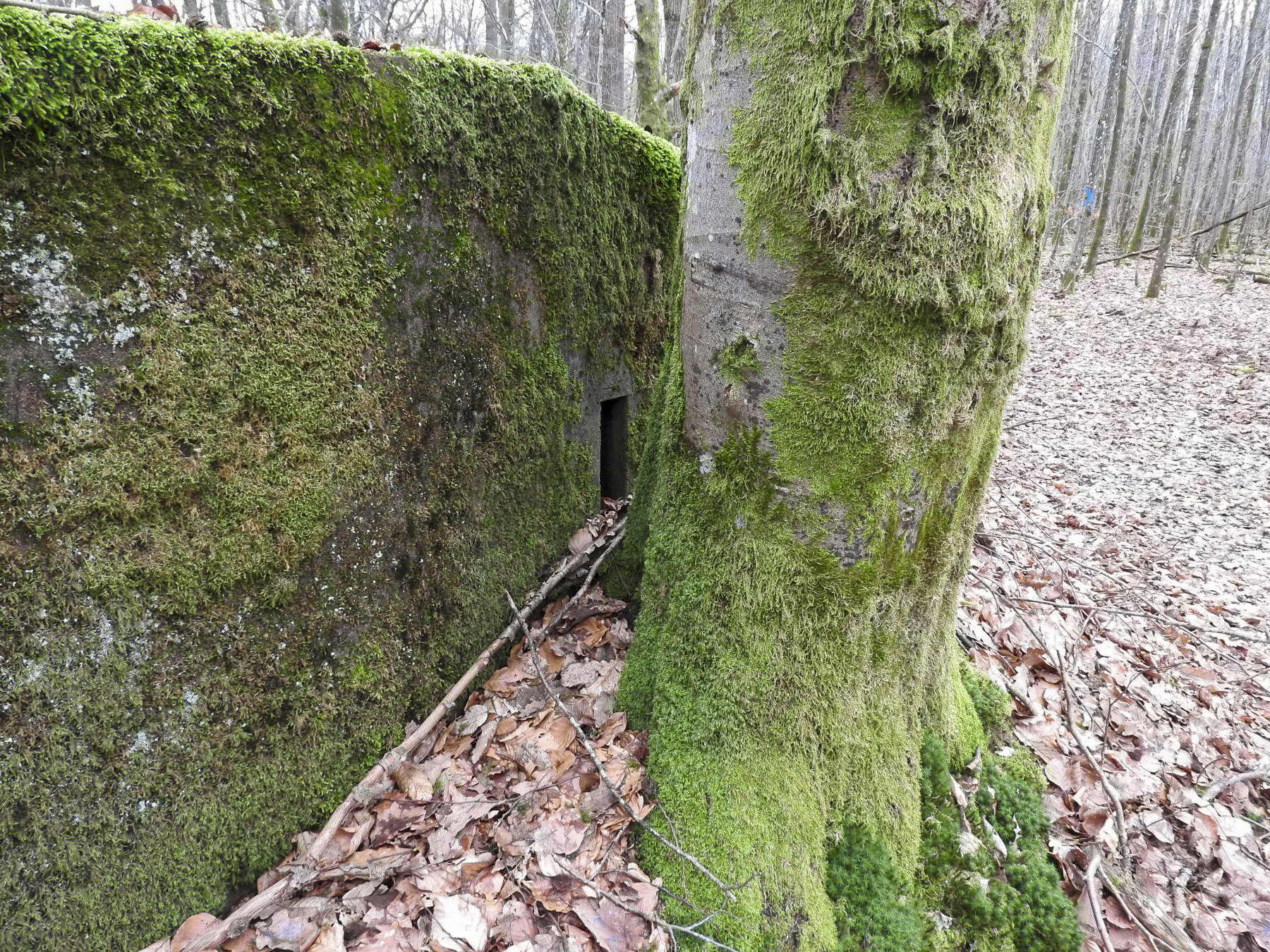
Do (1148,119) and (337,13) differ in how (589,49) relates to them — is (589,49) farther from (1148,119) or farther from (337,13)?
(1148,119)

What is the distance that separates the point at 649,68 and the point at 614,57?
12.4 feet

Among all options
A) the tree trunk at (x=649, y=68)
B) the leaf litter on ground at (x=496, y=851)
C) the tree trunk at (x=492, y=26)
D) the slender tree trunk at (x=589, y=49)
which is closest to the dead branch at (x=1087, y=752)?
the leaf litter on ground at (x=496, y=851)

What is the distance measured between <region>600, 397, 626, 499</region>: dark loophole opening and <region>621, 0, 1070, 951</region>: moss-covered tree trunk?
142cm

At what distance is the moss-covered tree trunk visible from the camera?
1729 millimetres

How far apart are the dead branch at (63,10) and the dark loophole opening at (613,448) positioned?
2.58 m

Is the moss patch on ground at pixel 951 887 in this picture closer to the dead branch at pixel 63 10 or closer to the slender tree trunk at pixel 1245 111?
the dead branch at pixel 63 10

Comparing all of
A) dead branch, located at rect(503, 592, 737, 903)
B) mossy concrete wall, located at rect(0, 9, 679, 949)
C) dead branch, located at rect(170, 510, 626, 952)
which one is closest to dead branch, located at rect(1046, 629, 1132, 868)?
dead branch, located at rect(503, 592, 737, 903)

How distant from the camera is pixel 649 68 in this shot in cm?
847

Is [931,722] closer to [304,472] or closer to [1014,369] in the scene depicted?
[1014,369]

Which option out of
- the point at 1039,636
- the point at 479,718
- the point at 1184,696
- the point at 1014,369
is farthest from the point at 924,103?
the point at 1184,696

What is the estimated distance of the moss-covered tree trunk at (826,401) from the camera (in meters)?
1.73

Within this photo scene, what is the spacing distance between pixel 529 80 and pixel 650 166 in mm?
1082

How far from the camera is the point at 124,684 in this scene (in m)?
1.84

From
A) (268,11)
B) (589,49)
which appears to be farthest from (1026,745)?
(589,49)
